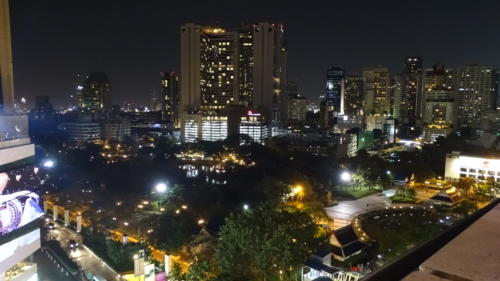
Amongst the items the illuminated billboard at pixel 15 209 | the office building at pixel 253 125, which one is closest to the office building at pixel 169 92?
the office building at pixel 253 125

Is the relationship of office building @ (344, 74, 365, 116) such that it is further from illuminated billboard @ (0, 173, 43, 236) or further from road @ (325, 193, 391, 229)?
illuminated billboard @ (0, 173, 43, 236)

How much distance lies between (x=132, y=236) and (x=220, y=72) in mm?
30342

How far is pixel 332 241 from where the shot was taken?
8273 mm

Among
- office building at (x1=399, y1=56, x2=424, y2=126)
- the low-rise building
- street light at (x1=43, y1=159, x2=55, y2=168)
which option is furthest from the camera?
office building at (x1=399, y1=56, x2=424, y2=126)

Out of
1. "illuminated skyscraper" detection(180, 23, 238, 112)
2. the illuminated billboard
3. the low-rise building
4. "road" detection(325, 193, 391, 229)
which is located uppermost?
"illuminated skyscraper" detection(180, 23, 238, 112)

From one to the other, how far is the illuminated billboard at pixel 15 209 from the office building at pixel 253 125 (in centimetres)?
2719

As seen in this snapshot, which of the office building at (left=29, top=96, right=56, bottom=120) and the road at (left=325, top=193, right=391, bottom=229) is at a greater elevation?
the office building at (left=29, top=96, right=56, bottom=120)

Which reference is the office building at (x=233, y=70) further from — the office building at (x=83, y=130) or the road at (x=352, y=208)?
the road at (x=352, y=208)

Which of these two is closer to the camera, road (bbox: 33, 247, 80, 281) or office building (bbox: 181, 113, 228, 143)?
road (bbox: 33, 247, 80, 281)

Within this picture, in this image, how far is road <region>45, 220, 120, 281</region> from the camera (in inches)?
323

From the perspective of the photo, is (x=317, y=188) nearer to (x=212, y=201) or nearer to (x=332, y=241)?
(x=212, y=201)

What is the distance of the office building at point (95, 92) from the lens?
2574 inches

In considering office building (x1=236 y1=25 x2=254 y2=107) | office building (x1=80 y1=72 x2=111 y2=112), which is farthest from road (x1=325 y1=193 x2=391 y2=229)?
office building (x1=80 y1=72 x2=111 y2=112)

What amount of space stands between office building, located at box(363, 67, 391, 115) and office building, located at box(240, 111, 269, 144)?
2401 centimetres
